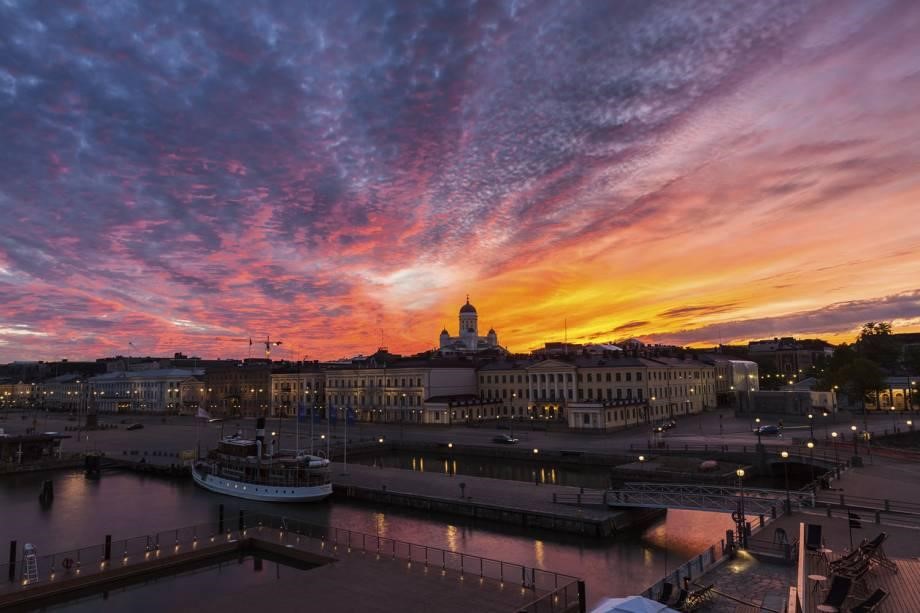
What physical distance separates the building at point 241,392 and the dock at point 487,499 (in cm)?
8568

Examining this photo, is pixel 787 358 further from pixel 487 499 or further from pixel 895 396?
pixel 487 499

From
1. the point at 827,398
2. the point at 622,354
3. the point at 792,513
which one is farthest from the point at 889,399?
the point at 792,513

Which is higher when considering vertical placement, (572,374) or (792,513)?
(572,374)

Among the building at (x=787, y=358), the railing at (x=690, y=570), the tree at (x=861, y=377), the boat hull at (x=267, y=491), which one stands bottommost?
the boat hull at (x=267, y=491)

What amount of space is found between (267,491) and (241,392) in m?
97.2

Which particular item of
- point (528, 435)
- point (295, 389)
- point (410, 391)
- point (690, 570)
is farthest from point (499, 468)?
point (295, 389)

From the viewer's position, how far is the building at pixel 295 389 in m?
125

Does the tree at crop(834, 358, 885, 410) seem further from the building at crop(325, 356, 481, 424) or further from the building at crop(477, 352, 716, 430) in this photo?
the building at crop(325, 356, 481, 424)

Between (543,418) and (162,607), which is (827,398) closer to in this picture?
(543,418)

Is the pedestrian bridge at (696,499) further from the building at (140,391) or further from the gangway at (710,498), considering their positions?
the building at (140,391)

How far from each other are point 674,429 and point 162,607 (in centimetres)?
6561

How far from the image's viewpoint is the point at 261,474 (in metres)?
49.6

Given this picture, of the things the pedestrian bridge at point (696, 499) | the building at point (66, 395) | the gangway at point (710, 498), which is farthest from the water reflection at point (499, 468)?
the building at point (66, 395)

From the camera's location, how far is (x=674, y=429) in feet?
252
